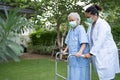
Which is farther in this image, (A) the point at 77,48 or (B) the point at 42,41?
(B) the point at 42,41

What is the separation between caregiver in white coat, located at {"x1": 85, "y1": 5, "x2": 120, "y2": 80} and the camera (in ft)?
12.7

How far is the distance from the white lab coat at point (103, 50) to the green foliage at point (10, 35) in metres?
1.11

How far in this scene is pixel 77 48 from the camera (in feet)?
13.5

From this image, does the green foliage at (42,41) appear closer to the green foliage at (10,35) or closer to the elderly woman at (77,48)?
the elderly woman at (77,48)

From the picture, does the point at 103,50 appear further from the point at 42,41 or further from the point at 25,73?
the point at 42,41

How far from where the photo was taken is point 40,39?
12672mm

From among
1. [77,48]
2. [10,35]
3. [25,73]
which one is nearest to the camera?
[10,35]

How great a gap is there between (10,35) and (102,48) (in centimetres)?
136

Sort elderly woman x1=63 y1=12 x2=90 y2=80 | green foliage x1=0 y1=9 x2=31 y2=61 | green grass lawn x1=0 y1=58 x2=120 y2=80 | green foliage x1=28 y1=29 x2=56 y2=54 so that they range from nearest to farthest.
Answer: green foliage x1=0 y1=9 x2=31 y2=61 < elderly woman x1=63 y1=12 x2=90 y2=80 < green grass lawn x1=0 y1=58 x2=120 y2=80 < green foliage x1=28 y1=29 x2=56 y2=54

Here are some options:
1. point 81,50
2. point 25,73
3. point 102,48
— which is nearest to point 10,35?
point 81,50

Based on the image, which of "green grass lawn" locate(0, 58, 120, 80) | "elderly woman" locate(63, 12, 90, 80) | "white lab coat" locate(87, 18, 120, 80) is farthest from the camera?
→ "green grass lawn" locate(0, 58, 120, 80)

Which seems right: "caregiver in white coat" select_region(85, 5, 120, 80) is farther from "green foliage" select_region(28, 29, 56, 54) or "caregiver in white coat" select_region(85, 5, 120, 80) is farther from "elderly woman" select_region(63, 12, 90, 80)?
"green foliage" select_region(28, 29, 56, 54)

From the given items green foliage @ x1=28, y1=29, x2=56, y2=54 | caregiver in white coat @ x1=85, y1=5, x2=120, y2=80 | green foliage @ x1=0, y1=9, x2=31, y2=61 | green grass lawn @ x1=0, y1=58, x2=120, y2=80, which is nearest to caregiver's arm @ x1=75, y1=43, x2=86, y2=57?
caregiver in white coat @ x1=85, y1=5, x2=120, y2=80

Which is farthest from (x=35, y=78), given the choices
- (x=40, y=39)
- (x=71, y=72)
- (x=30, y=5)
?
(x=40, y=39)
